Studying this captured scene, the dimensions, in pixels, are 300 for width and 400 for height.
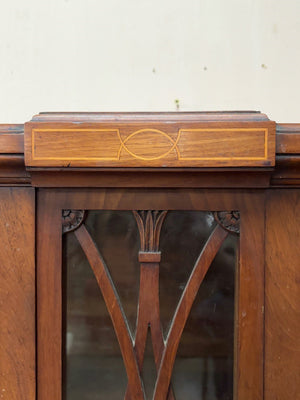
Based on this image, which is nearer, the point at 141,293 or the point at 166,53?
the point at 141,293

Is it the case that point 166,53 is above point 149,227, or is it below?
above

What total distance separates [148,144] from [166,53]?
1.54 feet

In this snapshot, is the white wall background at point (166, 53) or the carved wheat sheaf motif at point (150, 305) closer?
the carved wheat sheaf motif at point (150, 305)

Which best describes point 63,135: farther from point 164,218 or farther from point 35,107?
point 35,107

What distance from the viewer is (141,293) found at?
52cm

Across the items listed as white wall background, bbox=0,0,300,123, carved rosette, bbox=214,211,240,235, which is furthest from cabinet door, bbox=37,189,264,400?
white wall background, bbox=0,0,300,123

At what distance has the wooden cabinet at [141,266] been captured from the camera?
0.48 m

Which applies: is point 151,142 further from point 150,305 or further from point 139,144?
point 150,305

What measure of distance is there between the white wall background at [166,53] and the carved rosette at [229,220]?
41 centimetres

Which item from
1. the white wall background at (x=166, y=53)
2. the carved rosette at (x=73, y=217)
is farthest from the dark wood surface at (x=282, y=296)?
the white wall background at (x=166, y=53)

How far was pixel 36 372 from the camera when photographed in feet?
1.69


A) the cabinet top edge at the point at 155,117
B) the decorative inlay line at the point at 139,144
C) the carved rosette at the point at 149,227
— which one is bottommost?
the carved rosette at the point at 149,227

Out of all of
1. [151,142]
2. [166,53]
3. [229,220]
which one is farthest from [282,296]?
[166,53]

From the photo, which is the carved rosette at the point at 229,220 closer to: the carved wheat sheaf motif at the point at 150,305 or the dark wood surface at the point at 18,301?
the carved wheat sheaf motif at the point at 150,305
